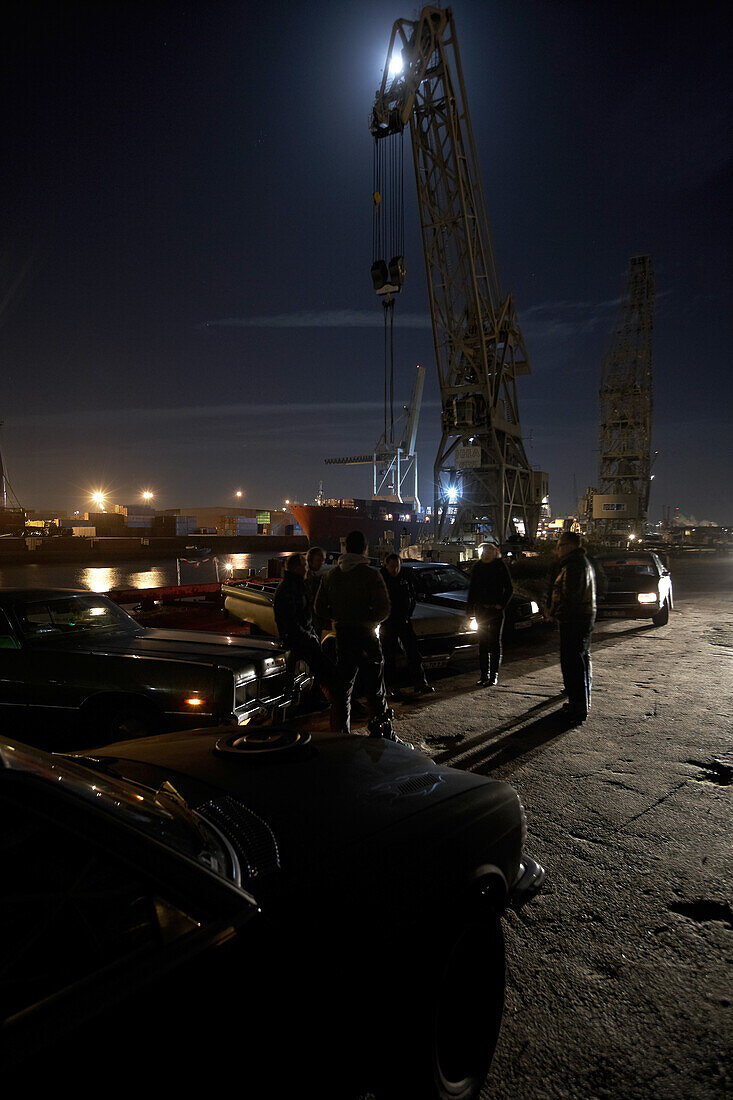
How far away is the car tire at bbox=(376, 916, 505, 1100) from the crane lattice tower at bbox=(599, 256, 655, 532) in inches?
2422

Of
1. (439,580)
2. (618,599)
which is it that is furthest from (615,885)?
(618,599)

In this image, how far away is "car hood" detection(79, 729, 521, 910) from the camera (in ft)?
5.51

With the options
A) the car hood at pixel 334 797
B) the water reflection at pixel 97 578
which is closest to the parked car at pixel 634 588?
the car hood at pixel 334 797

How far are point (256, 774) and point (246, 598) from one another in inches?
256

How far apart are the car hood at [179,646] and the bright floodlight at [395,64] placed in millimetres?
28895

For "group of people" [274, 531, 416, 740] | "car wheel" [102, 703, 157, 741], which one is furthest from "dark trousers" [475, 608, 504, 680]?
"car wheel" [102, 703, 157, 741]

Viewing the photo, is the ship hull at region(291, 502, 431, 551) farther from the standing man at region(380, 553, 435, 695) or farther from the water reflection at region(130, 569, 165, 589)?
the standing man at region(380, 553, 435, 695)

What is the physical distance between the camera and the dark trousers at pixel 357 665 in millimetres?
4703

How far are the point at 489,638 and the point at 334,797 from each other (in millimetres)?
4962

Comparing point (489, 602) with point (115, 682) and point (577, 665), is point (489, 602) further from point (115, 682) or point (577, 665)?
point (115, 682)

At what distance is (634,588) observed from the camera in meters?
10.6

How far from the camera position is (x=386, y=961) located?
148 cm

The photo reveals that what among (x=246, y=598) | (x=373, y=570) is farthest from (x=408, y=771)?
(x=246, y=598)

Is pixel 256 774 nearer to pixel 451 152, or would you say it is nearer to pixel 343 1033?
pixel 343 1033
